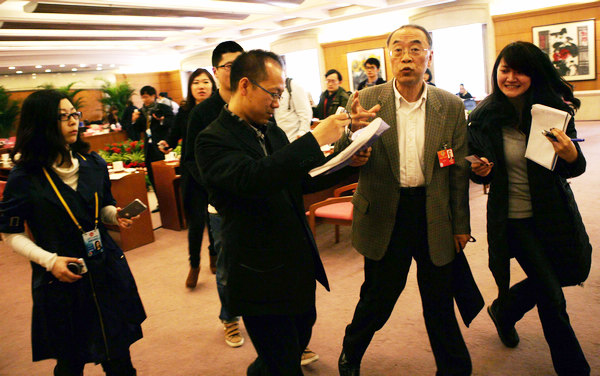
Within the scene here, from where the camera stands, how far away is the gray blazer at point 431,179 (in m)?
1.98

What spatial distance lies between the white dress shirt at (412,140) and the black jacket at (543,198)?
33cm

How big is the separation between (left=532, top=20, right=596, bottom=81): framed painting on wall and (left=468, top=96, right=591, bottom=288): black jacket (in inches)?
436

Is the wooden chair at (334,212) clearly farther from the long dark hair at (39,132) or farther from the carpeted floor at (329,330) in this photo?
the long dark hair at (39,132)

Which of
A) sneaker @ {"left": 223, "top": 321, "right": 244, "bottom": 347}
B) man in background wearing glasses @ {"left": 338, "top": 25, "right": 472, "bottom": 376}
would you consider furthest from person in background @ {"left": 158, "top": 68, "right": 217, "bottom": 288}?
man in background wearing glasses @ {"left": 338, "top": 25, "right": 472, "bottom": 376}

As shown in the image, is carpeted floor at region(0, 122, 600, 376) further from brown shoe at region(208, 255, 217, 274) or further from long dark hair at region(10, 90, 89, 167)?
long dark hair at region(10, 90, 89, 167)

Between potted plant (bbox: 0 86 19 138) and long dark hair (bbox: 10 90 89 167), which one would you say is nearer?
long dark hair (bbox: 10 90 89 167)

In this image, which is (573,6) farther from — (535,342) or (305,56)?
(535,342)

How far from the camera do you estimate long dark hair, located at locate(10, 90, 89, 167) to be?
70.1 inches

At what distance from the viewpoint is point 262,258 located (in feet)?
5.06

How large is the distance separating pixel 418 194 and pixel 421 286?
0.44m

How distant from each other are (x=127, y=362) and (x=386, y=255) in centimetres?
124

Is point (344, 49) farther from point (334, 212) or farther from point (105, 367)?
point (105, 367)

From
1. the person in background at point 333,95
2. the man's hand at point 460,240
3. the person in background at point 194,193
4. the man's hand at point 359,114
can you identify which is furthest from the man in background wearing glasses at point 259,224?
the person in background at point 333,95

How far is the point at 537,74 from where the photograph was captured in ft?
6.70
